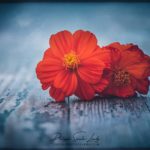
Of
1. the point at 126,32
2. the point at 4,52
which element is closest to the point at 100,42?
the point at 126,32

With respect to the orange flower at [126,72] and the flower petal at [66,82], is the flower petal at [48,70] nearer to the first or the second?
the flower petal at [66,82]

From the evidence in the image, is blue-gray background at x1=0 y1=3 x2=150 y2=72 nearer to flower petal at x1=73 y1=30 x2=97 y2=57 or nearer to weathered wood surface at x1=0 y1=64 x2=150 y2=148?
flower petal at x1=73 y1=30 x2=97 y2=57

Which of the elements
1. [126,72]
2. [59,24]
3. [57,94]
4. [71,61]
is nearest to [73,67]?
[71,61]

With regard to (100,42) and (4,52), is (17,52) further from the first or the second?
(100,42)

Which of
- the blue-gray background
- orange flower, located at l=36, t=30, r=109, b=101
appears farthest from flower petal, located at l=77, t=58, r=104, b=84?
the blue-gray background

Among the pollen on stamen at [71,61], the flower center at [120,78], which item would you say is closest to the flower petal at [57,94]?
the pollen on stamen at [71,61]

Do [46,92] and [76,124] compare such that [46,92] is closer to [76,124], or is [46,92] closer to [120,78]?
[76,124]
